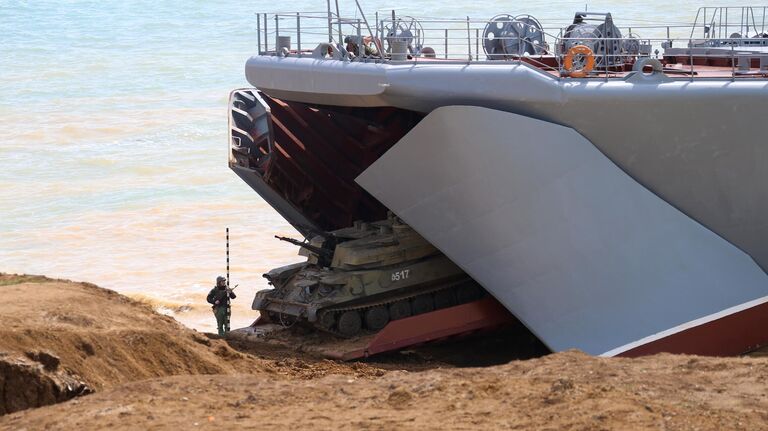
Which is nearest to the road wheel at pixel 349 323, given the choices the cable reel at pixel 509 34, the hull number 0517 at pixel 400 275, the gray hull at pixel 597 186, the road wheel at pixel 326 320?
the road wheel at pixel 326 320

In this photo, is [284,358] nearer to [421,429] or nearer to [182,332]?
[182,332]

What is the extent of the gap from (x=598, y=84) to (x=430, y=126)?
1885mm

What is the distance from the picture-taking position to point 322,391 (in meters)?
9.52

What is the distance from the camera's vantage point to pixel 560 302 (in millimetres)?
14570

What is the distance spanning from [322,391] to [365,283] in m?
6.46

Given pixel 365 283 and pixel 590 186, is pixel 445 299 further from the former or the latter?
pixel 590 186

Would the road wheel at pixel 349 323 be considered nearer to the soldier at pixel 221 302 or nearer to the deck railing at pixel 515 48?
the soldier at pixel 221 302

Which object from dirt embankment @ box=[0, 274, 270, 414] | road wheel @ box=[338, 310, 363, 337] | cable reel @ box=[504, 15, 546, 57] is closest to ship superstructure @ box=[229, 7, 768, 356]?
cable reel @ box=[504, 15, 546, 57]

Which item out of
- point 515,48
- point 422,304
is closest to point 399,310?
point 422,304

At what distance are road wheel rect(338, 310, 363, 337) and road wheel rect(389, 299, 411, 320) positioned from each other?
475mm

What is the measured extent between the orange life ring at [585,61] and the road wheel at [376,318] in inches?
147

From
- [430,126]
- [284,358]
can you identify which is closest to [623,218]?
[430,126]

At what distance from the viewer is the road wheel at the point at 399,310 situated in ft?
52.8

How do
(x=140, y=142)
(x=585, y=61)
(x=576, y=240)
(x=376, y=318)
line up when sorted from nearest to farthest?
(x=576, y=240) < (x=585, y=61) < (x=376, y=318) < (x=140, y=142)
